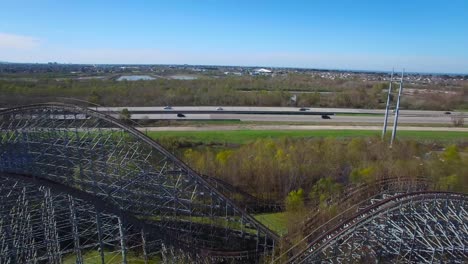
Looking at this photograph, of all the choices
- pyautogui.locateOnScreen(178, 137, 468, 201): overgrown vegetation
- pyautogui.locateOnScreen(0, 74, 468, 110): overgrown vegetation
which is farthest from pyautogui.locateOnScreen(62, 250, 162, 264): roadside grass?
pyautogui.locateOnScreen(0, 74, 468, 110): overgrown vegetation

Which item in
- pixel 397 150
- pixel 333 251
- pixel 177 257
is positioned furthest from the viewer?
pixel 397 150

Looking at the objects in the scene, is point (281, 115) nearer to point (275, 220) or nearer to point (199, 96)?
point (199, 96)

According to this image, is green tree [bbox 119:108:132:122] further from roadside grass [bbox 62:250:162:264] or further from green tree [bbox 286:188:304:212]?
green tree [bbox 286:188:304:212]

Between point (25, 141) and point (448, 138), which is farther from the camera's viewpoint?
point (448, 138)

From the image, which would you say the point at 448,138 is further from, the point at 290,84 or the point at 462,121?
the point at 290,84

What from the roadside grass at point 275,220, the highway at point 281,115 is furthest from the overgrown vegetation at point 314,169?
the highway at point 281,115

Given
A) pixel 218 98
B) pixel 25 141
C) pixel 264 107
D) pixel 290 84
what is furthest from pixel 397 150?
pixel 290 84

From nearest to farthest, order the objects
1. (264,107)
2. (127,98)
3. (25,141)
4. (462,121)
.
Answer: (25,141) → (462,121) → (127,98) → (264,107)

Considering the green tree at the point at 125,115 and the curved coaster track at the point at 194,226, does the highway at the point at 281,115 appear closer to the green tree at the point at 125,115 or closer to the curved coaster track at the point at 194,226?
the green tree at the point at 125,115
